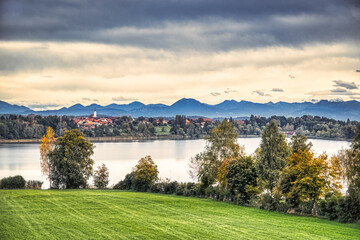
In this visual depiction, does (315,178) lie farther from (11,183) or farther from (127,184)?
(11,183)

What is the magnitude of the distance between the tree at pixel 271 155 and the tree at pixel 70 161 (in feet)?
77.5

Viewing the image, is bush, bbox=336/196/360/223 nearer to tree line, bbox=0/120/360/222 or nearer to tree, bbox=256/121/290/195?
tree line, bbox=0/120/360/222

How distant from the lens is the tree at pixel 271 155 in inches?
1288

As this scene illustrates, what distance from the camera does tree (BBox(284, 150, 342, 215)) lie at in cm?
2848

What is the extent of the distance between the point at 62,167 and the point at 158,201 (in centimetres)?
1893

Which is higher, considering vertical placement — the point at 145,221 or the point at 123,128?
the point at 123,128

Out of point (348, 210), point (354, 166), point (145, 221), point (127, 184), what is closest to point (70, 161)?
point (127, 184)

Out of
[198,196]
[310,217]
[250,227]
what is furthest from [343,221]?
[198,196]

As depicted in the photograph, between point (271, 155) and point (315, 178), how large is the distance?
5.03m

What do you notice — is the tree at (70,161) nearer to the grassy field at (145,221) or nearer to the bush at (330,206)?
the grassy field at (145,221)

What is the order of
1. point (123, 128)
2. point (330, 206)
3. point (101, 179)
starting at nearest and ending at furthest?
1. point (330, 206)
2. point (101, 179)
3. point (123, 128)

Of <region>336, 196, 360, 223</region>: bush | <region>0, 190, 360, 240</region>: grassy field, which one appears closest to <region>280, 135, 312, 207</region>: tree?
<region>0, 190, 360, 240</region>: grassy field

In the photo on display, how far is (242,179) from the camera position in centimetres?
3450

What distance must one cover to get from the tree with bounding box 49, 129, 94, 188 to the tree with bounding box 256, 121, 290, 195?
23.6 m
